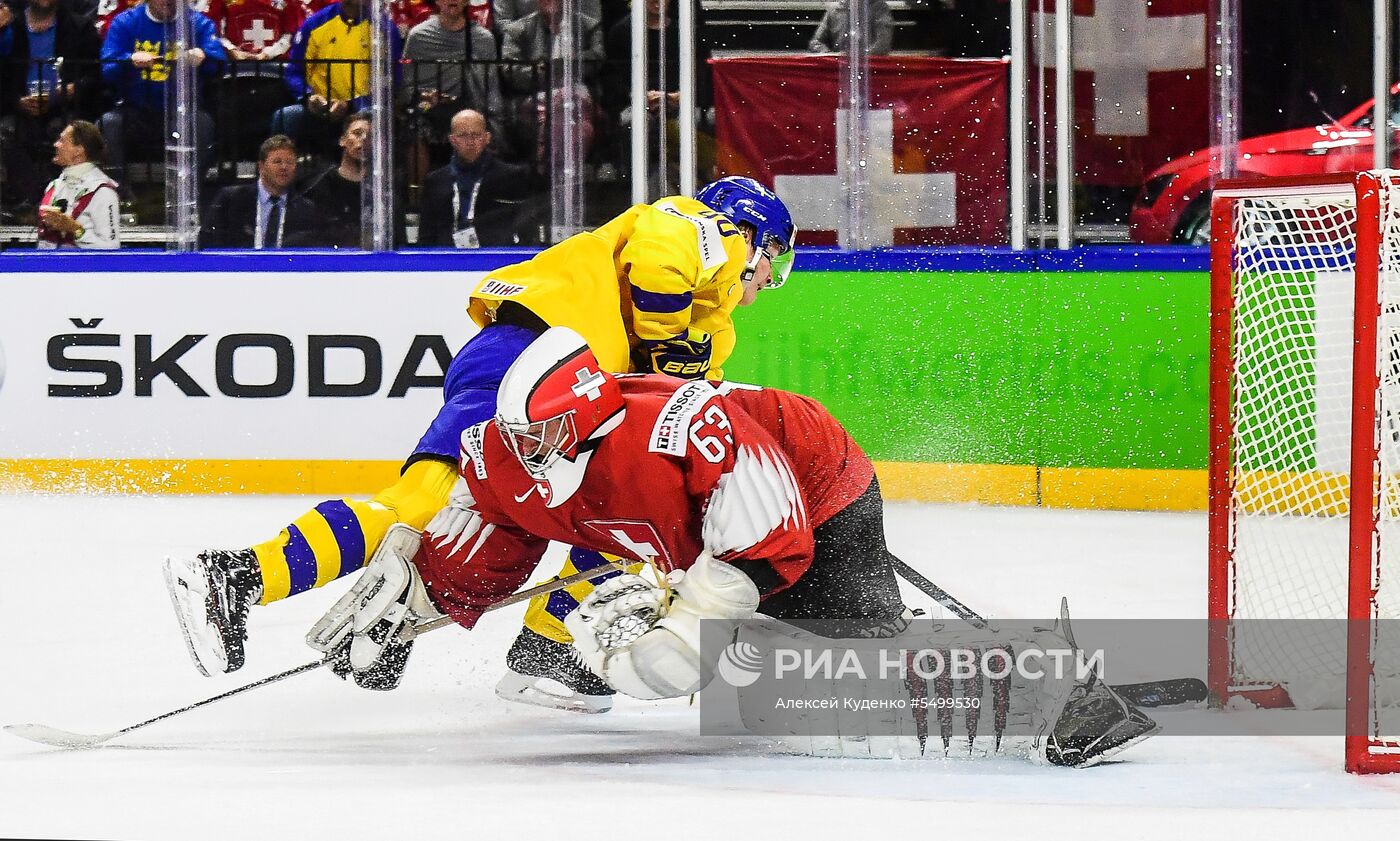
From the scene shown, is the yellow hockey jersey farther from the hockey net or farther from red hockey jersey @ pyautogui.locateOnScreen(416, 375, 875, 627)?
the hockey net

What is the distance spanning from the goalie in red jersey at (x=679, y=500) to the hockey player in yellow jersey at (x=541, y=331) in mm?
188

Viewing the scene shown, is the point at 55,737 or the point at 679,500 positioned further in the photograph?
the point at 55,737

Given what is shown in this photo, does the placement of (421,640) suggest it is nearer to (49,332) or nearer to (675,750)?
(675,750)

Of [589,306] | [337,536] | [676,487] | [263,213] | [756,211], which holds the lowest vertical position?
[337,536]

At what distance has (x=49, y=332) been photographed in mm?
6031

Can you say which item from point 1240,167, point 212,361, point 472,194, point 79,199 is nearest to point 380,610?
point 212,361

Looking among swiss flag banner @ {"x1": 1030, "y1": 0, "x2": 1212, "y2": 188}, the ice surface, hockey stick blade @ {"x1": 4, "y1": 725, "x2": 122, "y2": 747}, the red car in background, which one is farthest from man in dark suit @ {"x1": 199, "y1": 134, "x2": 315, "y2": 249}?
hockey stick blade @ {"x1": 4, "y1": 725, "x2": 122, "y2": 747}

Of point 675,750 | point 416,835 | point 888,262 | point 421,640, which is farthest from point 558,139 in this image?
point 416,835

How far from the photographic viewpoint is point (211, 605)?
2797 millimetres

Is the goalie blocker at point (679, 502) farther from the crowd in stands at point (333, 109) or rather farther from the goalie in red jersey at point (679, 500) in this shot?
the crowd in stands at point (333, 109)

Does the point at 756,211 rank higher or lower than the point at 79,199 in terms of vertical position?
lower

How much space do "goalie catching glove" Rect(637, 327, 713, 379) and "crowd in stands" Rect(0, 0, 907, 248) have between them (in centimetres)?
299

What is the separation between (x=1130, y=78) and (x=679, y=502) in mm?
3942

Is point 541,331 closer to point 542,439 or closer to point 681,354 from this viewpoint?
point 681,354
